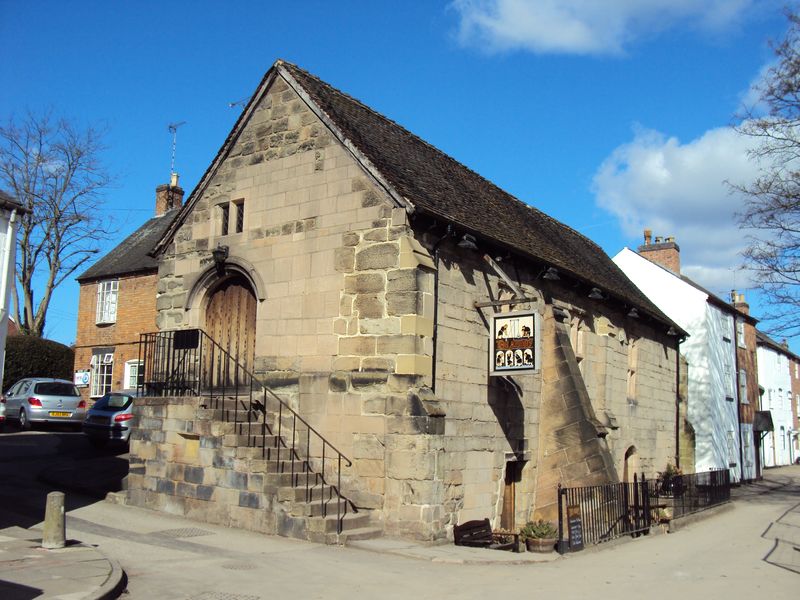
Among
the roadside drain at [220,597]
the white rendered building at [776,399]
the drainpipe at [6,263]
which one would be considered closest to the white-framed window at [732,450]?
the white rendered building at [776,399]

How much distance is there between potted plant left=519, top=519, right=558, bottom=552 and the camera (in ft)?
41.0

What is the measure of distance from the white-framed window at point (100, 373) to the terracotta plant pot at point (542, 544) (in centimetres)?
2173

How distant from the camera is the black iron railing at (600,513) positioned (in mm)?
12516

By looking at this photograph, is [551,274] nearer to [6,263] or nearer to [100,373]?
[6,263]

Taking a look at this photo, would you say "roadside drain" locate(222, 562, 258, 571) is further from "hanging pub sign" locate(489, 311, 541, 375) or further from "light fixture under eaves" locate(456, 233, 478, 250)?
"light fixture under eaves" locate(456, 233, 478, 250)

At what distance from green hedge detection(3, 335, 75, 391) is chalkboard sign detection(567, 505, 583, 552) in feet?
82.9

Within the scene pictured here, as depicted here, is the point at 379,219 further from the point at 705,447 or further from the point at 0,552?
the point at 705,447

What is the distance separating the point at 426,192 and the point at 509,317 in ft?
9.36

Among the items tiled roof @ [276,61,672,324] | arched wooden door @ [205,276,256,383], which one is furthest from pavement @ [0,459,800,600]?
tiled roof @ [276,61,672,324]

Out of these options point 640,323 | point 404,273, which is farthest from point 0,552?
point 640,323

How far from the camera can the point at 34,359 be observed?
1227 inches

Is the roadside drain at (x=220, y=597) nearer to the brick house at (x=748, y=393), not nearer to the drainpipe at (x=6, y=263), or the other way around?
the drainpipe at (x=6, y=263)

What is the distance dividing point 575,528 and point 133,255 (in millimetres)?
23320

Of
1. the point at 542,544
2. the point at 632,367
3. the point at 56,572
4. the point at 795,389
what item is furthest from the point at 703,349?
the point at 56,572
